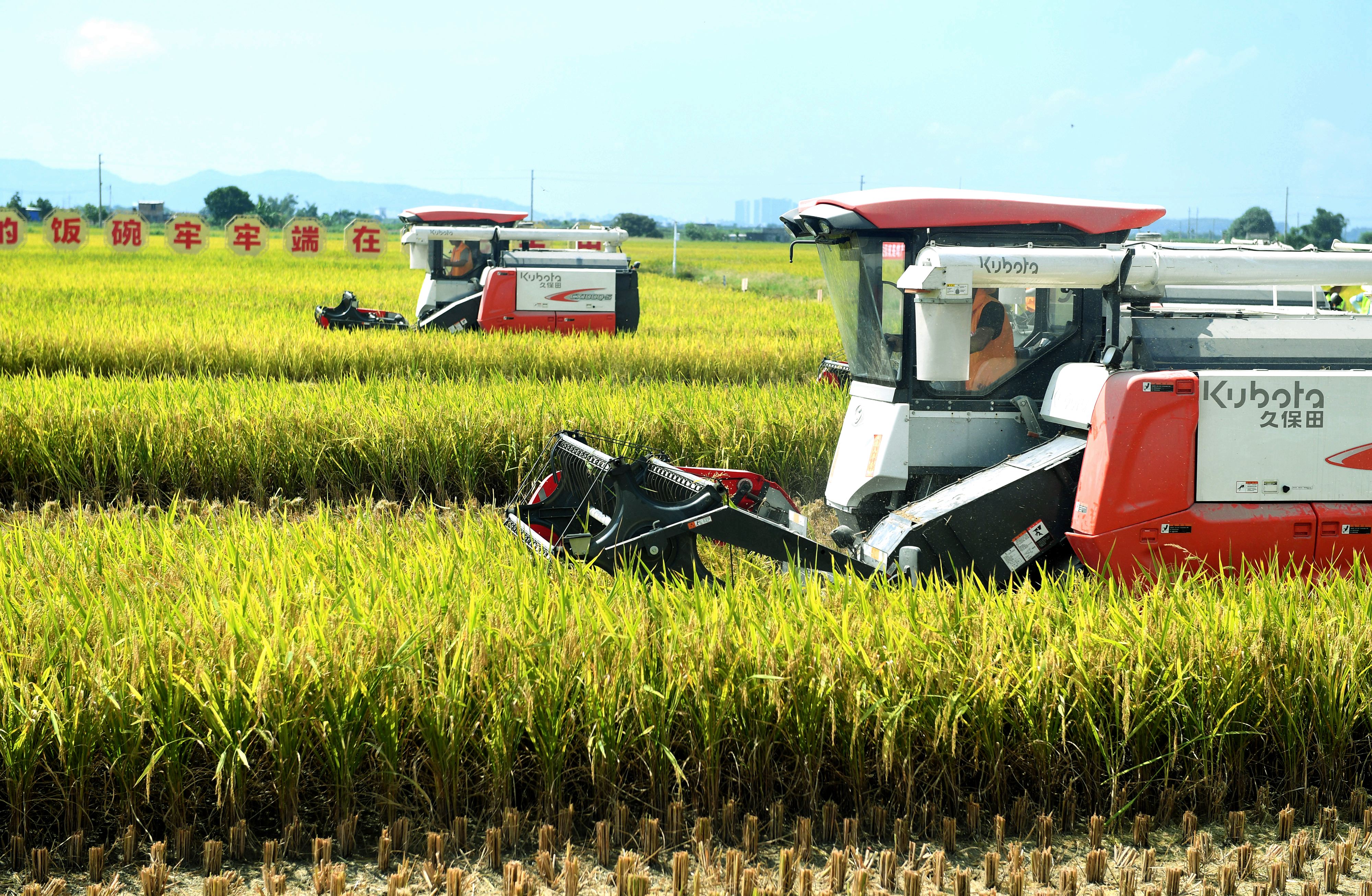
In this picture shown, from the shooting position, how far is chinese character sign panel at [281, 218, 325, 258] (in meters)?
45.8

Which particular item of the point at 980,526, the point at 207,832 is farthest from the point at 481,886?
the point at 980,526

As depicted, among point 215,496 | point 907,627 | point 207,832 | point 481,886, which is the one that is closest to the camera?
point 481,886

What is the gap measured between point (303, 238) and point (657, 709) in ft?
155

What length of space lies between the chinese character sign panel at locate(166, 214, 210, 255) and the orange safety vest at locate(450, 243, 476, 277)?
3170cm

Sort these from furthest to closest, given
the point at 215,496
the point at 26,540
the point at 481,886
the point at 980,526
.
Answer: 1. the point at 215,496
2. the point at 26,540
3. the point at 980,526
4. the point at 481,886

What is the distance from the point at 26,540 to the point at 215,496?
2.58 metres

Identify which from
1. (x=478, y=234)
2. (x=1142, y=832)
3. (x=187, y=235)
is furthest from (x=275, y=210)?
(x=1142, y=832)

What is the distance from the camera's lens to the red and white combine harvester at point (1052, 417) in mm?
4637

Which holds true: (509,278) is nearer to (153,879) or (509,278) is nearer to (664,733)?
(664,733)

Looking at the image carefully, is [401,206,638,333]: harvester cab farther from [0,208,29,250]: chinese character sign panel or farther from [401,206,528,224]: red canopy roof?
[0,208,29,250]: chinese character sign panel

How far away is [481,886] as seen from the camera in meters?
3.03

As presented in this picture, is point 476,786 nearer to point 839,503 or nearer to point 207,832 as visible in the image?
point 207,832

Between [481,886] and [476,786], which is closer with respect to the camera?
[481,886]

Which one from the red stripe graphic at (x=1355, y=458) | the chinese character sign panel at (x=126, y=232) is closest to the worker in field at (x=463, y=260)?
the red stripe graphic at (x=1355, y=458)
